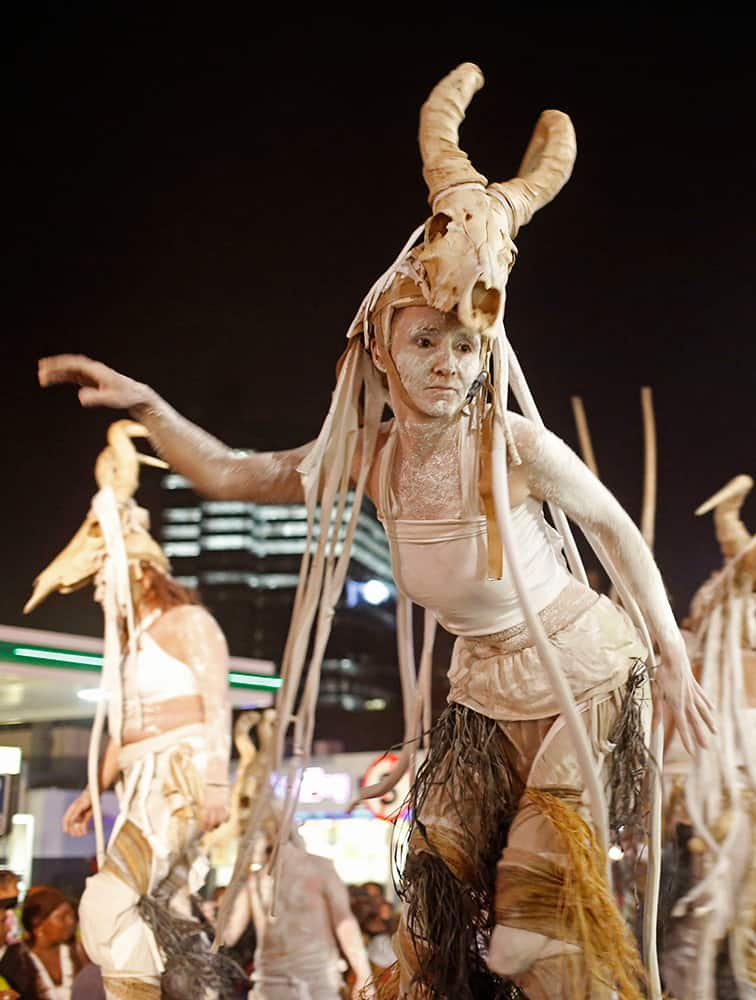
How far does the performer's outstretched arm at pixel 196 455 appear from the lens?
1.54 metres

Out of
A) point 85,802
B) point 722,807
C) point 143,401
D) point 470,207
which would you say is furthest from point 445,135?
point 85,802

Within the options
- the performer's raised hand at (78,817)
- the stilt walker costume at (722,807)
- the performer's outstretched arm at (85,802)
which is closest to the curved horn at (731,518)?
the stilt walker costume at (722,807)

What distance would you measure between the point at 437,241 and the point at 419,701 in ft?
2.20

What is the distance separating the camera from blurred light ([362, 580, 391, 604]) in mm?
5955

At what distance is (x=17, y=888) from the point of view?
338 centimetres

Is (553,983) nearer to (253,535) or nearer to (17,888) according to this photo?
(17,888)

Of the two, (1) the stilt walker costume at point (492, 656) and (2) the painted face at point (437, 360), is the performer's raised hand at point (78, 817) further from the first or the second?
(2) the painted face at point (437, 360)

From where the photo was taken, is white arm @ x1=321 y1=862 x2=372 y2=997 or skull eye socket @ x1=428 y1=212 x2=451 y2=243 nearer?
skull eye socket @ x1=428 y1=212 x2=451 y2=243

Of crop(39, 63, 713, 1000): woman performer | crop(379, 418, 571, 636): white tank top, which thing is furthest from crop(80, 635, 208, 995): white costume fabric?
crop(379, 418, 571, 636): white tank top

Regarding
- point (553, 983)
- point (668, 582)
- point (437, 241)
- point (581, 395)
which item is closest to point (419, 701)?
point (553, 983)

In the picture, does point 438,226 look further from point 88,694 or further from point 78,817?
point 88,694

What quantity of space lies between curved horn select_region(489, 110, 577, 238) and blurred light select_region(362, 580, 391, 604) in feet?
14.7

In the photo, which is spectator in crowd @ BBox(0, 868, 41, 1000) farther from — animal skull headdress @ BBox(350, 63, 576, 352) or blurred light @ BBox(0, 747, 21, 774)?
animal skull headdress @ BBox(350, 63, 576, 352)

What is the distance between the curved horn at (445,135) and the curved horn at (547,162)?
64 millimetres
